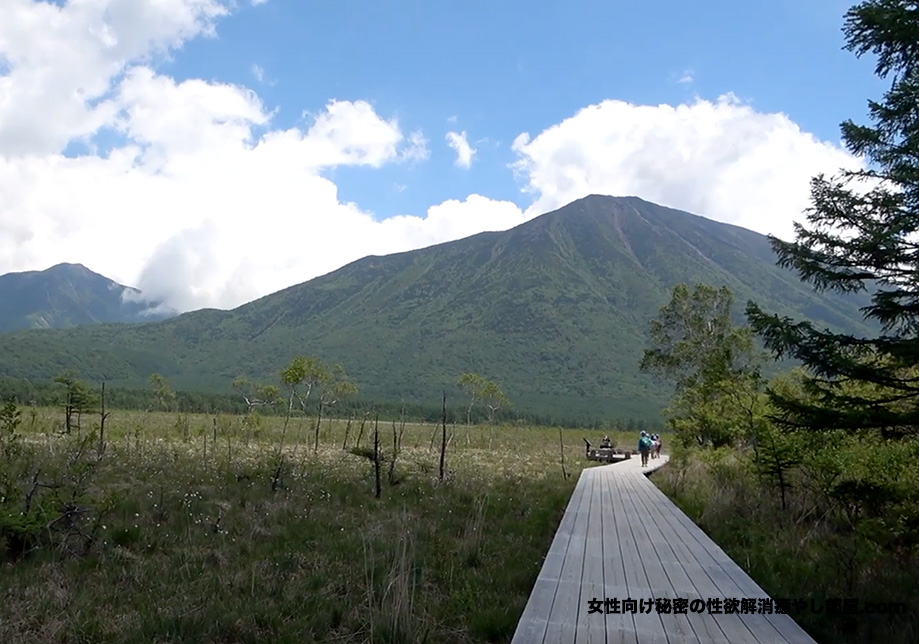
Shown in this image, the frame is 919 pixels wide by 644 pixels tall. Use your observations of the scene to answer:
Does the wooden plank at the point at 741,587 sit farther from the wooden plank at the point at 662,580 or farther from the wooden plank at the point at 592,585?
the wooden plank at the point at 592,585

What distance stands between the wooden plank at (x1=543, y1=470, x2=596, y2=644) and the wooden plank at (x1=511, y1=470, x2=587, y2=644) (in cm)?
4

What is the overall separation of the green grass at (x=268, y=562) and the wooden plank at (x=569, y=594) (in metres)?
0.41

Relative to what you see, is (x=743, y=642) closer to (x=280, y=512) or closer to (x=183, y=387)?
(x=280, y=512)

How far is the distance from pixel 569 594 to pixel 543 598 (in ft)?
0.94

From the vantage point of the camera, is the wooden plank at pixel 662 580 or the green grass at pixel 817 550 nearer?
the wooden plank at pixel 662 580

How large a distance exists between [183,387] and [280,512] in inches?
6474

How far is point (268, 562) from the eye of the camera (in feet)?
22.0

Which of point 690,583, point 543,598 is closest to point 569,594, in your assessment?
point 543,598

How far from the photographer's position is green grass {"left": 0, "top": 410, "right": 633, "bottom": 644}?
4773mm

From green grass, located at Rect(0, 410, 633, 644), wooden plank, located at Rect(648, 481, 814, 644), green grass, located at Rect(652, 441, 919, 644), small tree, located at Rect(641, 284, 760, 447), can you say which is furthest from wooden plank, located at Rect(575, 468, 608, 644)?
small tree, located at Rect(641, 284, 760, 447)

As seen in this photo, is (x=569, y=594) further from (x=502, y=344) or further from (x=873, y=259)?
(x=502, y=344)

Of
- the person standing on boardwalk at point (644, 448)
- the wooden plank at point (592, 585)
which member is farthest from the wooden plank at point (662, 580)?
the person standing on boardwalk at point (644, 448)

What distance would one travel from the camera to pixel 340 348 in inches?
6781

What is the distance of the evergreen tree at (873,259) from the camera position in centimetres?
584
